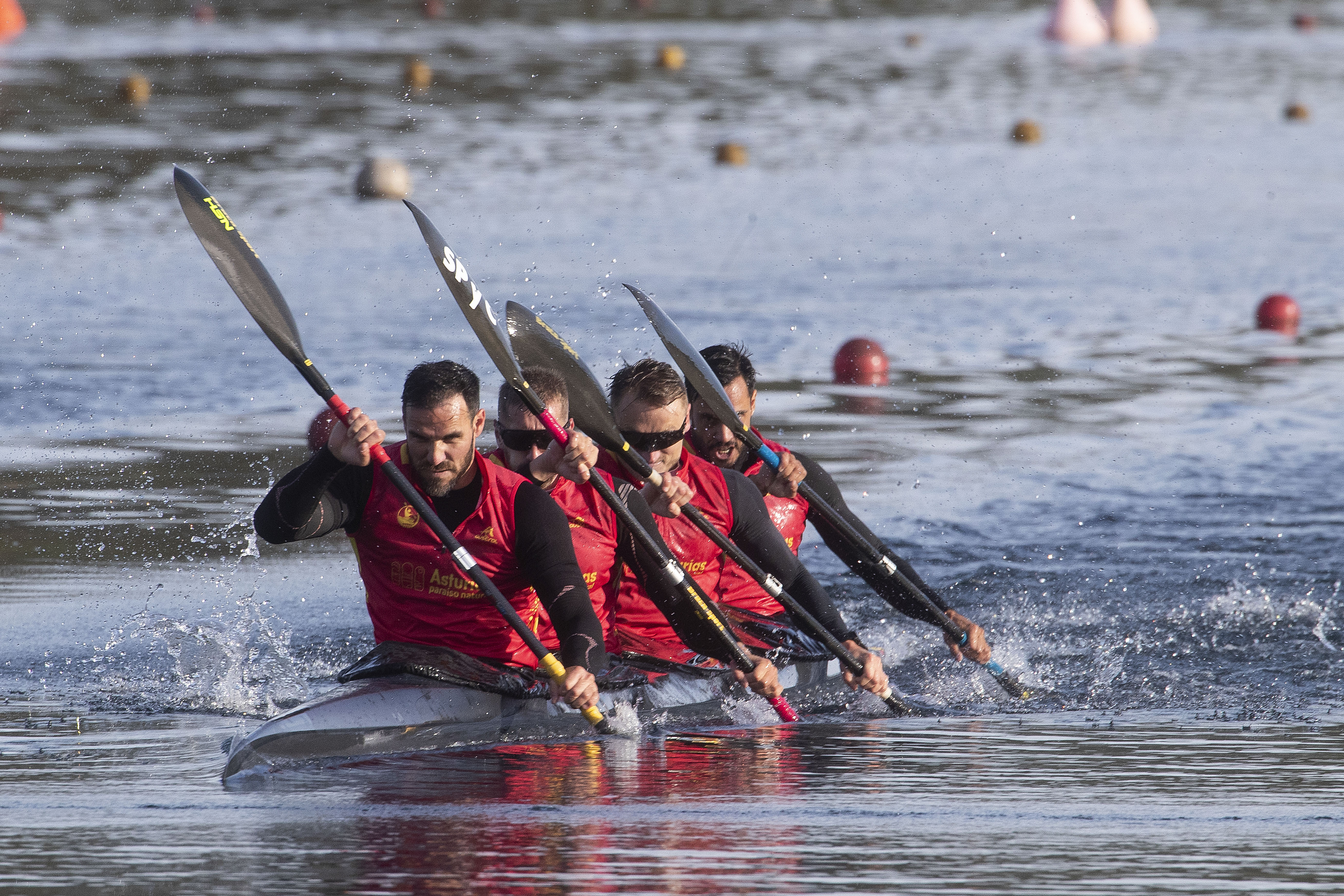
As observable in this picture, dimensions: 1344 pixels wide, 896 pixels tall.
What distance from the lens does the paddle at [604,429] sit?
21.2ft

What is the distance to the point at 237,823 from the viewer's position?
4898mm

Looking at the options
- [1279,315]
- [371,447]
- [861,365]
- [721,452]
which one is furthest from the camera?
[1279,315]

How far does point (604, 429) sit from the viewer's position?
6.47 m

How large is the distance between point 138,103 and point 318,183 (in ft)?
16.6

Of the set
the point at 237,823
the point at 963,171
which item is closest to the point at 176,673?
the point at 237,823

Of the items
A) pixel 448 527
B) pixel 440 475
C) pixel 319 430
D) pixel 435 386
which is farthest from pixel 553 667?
pixel 319 430

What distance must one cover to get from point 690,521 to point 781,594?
0.41m

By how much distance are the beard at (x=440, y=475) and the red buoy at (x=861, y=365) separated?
22.8ft

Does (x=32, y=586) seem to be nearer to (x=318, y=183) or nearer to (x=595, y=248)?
(x=595, y=248)

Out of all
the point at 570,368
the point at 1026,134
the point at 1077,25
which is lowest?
the point at 570,368

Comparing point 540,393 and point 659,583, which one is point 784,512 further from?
point 540,393

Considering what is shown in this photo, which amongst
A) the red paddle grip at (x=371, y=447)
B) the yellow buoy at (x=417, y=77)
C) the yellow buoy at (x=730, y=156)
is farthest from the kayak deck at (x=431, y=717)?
the yellow buoy at (x=417, y=77)

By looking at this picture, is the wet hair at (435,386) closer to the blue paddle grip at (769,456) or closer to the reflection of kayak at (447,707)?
the reflection of kayak at (447,707)

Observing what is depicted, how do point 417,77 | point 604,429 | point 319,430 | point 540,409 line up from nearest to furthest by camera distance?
1. point 540,409
2. point 604,429
3. point 319,430
4. point 417,77
